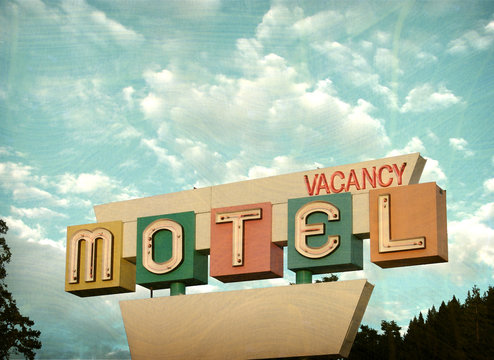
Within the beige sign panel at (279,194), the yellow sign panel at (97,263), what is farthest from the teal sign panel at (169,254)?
the yellow sign panel at (97,263)

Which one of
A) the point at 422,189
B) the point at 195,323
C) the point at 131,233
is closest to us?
the point at 422,189

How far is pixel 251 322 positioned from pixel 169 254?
13.0ft

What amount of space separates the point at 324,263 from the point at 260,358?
3.39 meters

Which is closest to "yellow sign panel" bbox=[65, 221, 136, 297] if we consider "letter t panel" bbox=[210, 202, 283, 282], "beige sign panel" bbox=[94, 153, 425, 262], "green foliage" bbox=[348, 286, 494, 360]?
"beige sign panel" bbox=[94, 153, 425, 262]

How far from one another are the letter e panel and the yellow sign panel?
888 centimetres

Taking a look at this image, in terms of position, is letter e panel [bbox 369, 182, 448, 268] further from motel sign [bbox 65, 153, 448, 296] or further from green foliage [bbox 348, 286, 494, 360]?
green foliage [bbox 348, 286, 494, 360]

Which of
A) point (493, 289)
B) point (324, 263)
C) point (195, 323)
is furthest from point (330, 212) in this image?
point (493, 289)

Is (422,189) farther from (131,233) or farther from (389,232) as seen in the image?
(131,233)

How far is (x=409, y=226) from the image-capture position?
23.0m

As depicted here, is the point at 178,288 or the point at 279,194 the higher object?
the point at 279,194

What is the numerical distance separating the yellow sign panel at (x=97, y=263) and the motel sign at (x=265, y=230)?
0.11 feet

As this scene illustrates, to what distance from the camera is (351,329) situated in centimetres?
2306

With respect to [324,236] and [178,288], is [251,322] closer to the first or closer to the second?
[178,288]

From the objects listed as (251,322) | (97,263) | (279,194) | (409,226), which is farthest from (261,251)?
(97,263)
